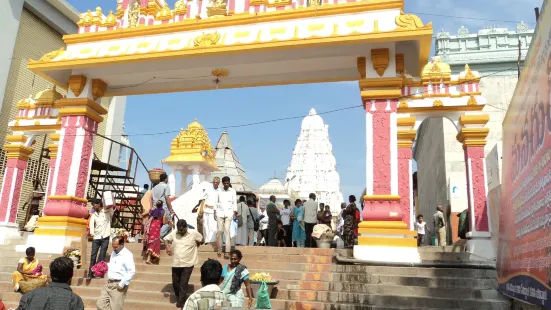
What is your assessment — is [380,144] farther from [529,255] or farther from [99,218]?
[99,218]

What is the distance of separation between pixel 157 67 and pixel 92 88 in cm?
184

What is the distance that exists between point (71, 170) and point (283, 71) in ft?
17.5

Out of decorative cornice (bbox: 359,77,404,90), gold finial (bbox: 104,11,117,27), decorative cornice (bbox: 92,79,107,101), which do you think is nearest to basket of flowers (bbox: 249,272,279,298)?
decorative cornice (bbox: 359,77,404,90)

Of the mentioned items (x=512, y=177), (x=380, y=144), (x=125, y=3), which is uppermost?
(x=125, y=3)

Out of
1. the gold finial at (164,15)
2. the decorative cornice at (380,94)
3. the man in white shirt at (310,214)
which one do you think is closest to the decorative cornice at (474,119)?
the decorative cornice at (380,94)

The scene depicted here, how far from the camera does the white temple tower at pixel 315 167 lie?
37781 millimetres

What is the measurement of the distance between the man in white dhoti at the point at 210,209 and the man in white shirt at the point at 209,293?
4.45 m

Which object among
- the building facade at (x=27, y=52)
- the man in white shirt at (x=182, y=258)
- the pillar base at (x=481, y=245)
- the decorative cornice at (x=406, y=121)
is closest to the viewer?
the man in white shirt at (x=182, y=258)

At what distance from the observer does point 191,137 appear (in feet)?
55.5

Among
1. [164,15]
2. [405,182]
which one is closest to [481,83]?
[405,182]

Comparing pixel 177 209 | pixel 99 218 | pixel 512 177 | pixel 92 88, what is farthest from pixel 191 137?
pixel 512 177

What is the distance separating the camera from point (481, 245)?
8.52 metres

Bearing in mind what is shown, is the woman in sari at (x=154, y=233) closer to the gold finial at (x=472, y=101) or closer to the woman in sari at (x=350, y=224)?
the woman in sari at (x=350, y=224)

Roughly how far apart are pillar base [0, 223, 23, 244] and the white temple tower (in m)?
27.9
